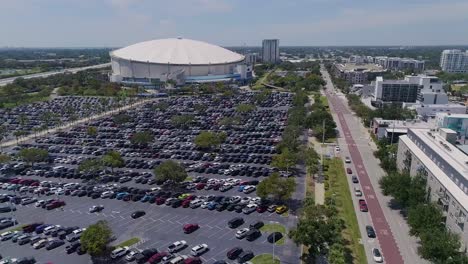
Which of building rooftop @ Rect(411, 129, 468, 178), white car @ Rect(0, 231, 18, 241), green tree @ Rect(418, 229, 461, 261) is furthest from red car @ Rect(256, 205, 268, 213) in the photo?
white car @ Rect(0, 231, 18, 241)

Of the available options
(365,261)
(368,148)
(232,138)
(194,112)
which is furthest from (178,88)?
(365,261)

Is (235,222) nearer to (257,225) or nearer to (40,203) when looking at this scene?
(257,225)

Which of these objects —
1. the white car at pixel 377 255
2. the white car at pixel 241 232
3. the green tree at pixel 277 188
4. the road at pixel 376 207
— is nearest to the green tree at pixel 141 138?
the green tree at pixel 277 188

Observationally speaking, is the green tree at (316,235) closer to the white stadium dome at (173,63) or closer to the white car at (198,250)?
the white car at (198,250)

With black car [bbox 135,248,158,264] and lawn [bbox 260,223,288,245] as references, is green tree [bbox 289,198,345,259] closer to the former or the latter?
lawn [bbox 260,223,288,245]

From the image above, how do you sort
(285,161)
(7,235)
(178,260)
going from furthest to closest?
(285,161) < (7,235) < (178,260)

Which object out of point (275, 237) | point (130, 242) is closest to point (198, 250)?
point (130, 242)

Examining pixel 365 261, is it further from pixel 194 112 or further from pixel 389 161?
pixel 194 112
